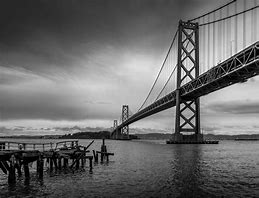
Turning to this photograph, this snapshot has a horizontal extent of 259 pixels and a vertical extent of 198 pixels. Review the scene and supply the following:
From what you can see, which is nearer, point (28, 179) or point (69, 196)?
point (69, 196)

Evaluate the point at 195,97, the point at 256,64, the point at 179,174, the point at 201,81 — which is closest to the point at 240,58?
the point at 256,64

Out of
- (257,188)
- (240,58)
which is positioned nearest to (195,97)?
(240,58)

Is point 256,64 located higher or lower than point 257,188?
higher

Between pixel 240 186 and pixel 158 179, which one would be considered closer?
pixel 240 186

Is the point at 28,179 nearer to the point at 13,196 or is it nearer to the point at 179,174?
the point at 13,196

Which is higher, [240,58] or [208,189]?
[240,58]

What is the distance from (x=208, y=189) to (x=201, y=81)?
53256mm

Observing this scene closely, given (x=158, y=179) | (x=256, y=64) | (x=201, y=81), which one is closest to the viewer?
(x=158, y=179)

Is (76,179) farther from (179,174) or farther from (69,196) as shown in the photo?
(179,174)

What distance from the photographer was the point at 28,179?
22.5m

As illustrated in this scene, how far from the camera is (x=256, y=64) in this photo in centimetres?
4722

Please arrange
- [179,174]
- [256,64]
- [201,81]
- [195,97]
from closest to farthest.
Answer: [179,174] < [256,64] < [201,81] < [195,97]

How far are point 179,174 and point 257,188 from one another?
693 cm

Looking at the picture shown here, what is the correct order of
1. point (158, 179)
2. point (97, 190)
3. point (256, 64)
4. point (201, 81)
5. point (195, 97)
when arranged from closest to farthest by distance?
point (97, 190) → point (158, 179) → point (256, 64) → point (201, 81) → point (195, 97)
